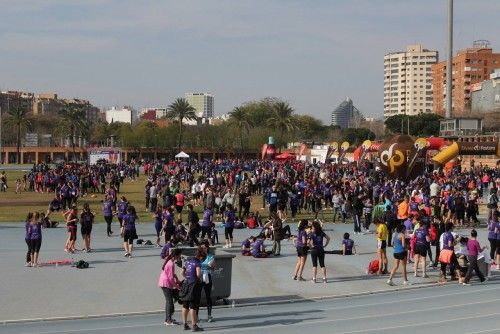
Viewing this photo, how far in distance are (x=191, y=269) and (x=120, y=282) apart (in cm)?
490

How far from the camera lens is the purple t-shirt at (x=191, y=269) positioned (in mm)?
12531

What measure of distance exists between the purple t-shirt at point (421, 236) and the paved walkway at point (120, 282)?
0.96 m

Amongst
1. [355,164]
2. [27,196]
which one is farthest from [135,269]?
[355,164]

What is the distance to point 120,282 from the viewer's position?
55.7 feet

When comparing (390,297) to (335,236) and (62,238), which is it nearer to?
(335,236)

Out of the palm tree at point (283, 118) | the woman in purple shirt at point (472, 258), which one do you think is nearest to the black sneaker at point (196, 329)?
the woman in purple shirt at point (472, 258)

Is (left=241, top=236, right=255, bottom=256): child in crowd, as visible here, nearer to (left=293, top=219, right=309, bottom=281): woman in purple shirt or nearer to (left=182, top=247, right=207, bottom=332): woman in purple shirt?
(left=293, top=219, right=309, bottom=281): woman in purple shirt

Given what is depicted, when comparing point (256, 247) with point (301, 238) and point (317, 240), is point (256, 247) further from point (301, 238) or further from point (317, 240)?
point (317, 240)

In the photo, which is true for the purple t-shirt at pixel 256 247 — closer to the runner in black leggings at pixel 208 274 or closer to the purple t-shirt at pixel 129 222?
the purple t-shirt at pixel 129 222

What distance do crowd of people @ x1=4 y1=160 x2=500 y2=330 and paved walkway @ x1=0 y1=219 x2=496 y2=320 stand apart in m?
0.53

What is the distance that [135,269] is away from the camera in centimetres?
1870

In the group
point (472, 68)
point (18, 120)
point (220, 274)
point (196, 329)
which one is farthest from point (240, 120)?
point (196, 329)

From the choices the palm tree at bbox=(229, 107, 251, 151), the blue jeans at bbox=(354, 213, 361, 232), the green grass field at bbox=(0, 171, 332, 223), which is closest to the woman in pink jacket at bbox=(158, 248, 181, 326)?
the blue jeans at bbox=(354, 213, 361, 232)

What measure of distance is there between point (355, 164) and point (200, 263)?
44.3 m
